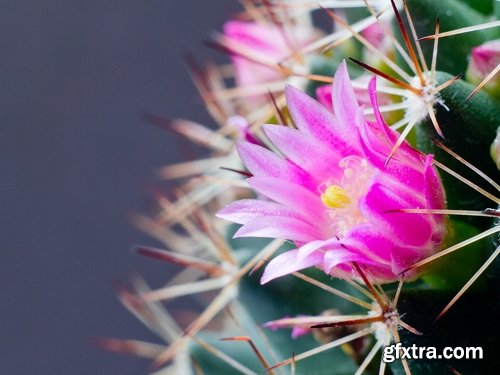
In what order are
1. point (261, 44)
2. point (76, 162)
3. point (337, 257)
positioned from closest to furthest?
point (337, 257) < point (261, 44) < point (76, 162)

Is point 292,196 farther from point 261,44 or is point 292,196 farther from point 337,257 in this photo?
point 261,44

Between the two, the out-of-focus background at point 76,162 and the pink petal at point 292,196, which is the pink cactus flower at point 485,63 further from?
the out-of-focus background at point 76,162

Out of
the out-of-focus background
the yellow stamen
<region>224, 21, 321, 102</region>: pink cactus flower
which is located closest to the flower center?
the yellow stamen

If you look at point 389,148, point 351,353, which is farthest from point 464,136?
point 351,353

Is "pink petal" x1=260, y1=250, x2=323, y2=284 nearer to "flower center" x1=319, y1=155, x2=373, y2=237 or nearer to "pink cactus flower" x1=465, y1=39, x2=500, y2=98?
"flower center" x1=319, y1=155, x2=373, y2=237

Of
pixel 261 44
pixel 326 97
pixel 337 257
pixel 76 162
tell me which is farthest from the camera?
pixel 76 162

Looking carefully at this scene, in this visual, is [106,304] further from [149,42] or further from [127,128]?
[149,42]

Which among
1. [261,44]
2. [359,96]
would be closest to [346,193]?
[359,96]
